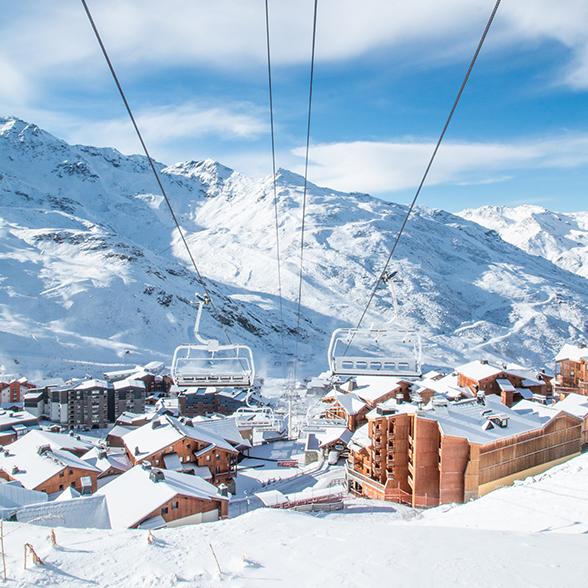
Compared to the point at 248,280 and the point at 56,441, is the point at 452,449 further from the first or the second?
the point at 248,280

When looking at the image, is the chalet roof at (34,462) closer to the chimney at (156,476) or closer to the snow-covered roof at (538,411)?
the chimney at (156,476)

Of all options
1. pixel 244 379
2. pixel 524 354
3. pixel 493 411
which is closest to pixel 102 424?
pixel 493 411

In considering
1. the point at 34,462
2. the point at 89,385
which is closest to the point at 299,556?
the point at 34,462

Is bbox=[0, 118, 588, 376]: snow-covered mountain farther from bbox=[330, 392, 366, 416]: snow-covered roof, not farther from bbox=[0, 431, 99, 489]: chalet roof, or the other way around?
bbox=[0, 431, 99, 489]: chalet roof

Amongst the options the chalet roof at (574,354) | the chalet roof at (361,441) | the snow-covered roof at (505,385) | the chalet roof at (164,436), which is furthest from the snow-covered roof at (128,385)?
the chalet roof at (574,354)

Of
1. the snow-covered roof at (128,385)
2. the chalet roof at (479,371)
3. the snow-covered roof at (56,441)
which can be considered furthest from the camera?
the snow-covered roof at (128,385)

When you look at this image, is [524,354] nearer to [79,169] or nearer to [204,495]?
[204,495]

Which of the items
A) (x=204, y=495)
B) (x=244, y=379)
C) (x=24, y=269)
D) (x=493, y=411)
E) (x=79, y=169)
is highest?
(x=79, y=169)
